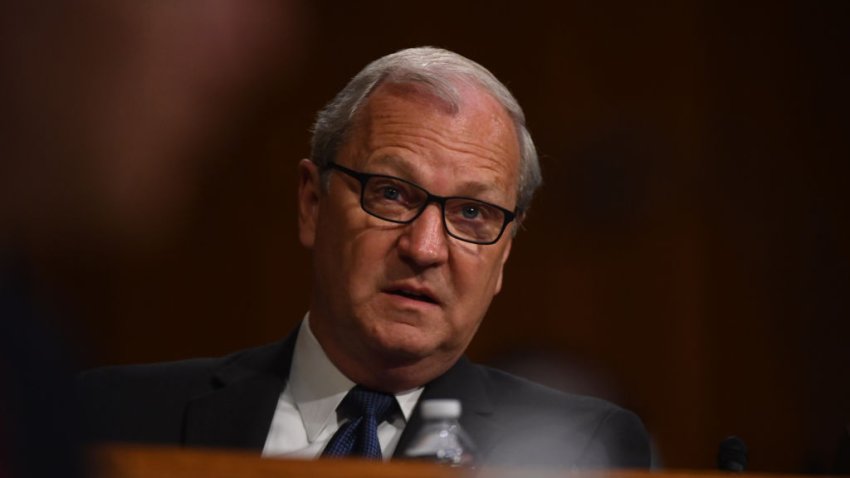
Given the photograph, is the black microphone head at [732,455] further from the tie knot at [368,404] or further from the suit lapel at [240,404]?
the suit lapel at [240,404]

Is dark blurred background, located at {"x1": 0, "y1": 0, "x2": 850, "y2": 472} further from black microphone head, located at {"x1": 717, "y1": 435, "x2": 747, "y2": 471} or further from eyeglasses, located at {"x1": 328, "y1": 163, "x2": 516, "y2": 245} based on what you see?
black microphone head, located at {"x1": 717, "y1": 435, "x2": 747, "y2": 471}

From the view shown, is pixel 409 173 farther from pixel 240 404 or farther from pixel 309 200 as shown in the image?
pixel 240 404

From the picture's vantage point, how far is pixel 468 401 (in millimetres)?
1801

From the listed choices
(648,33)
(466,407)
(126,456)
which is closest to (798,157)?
(648,33)

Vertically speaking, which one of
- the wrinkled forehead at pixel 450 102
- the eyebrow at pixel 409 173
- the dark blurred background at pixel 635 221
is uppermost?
the wrinkled forehead at pixel 450 102

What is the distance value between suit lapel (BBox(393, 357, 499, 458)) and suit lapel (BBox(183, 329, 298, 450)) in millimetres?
207

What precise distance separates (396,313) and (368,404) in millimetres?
144

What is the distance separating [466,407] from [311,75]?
3.95 feet

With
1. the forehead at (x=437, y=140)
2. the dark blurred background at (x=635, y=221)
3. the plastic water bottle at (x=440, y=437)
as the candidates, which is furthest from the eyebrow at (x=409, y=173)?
the dark blurred background at (x=635, y=221)

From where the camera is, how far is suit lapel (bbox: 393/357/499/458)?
5.60 feet

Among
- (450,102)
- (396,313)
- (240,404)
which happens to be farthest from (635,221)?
(240,404)

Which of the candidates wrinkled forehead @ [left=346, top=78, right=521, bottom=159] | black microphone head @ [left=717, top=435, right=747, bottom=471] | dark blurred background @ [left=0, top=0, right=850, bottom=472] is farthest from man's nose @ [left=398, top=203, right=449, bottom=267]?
dark blurred background @ [left=0, top=0, right=850, bottom=472]

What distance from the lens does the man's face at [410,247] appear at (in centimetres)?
173

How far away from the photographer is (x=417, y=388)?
181cm
